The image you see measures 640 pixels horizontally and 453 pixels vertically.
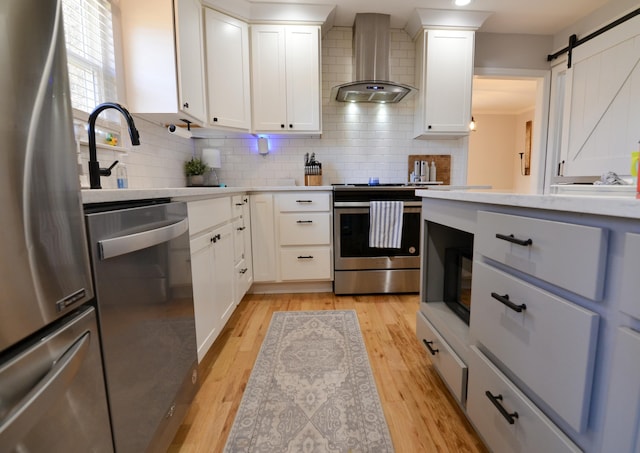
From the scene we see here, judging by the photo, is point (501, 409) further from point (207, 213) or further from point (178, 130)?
point (178, 130)

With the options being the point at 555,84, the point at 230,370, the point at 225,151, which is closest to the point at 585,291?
the point at 230,370

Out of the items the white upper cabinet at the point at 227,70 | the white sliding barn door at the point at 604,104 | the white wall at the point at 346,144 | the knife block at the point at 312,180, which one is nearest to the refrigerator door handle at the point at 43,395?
the white upper cabinet at the point at 227,70

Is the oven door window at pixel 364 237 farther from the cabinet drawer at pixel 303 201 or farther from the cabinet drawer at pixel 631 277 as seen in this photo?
the cabinet drawer at pixel 631 277

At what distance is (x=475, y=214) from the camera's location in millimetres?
1060

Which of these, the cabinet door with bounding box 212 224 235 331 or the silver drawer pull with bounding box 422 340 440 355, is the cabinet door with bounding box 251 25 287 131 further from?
the silver drawer pull with bounding box 422 340 440 355

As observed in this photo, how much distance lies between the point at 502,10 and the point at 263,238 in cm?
311

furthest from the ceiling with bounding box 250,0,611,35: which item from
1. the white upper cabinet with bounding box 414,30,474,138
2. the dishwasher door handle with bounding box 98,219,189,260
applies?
the dishwasher door handle with bounding box 98,219,189,260

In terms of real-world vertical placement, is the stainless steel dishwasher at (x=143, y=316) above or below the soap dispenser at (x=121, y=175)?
below

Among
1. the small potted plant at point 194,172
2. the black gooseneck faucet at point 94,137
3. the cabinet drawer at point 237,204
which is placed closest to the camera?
the black gooseneck faucet at point 94,137

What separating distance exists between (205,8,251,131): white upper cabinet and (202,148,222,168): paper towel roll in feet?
1.33

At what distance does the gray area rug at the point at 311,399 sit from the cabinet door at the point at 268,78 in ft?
6.32

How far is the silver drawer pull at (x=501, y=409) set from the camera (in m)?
0.82

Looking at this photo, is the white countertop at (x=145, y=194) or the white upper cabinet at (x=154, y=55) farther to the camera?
the white upper cabinet at (x=154, y=55)

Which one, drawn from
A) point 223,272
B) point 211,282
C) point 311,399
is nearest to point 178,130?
point 223,272
